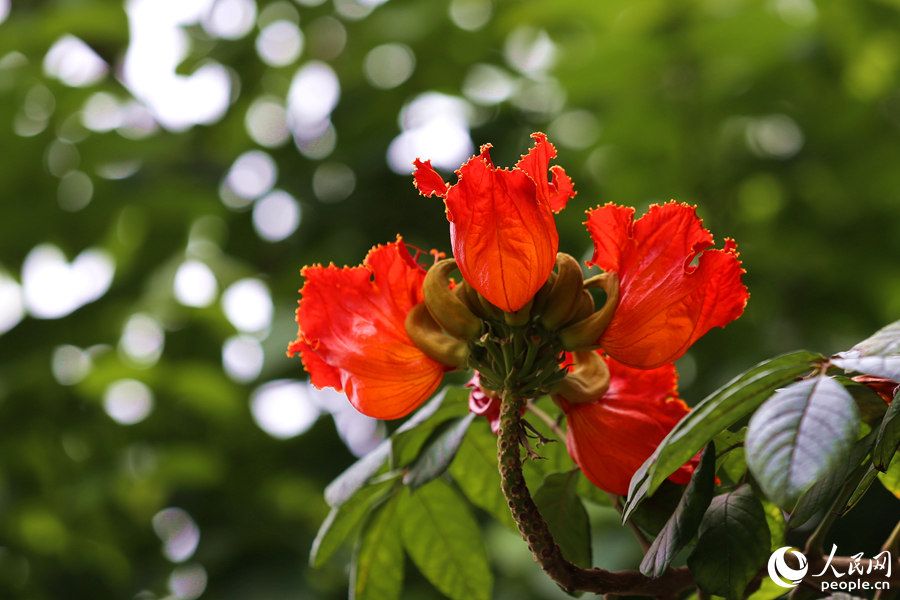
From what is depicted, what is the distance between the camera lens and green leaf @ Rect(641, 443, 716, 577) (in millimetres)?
705

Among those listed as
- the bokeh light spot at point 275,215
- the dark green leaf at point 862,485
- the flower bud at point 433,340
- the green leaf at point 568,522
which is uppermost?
Answer: the dark green leaf at point 862,485

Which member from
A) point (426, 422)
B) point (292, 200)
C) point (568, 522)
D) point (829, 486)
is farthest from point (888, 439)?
point (292, 200)

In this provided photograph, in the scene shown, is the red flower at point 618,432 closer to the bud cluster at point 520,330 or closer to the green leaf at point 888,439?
the bud cluster at point 520,330

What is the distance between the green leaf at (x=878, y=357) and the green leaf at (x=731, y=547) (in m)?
0.12

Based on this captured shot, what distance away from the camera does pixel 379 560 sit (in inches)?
39.3

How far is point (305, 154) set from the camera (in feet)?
8.04

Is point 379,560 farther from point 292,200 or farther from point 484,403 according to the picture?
point 292,200

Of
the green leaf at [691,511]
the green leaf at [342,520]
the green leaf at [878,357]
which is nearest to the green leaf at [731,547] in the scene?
the green leaf at [691,511]

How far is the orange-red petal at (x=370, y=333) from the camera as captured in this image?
84cm

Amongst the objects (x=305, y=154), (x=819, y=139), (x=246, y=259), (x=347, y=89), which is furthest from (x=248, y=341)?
(x=819, y=139)

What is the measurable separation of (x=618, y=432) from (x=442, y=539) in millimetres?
278

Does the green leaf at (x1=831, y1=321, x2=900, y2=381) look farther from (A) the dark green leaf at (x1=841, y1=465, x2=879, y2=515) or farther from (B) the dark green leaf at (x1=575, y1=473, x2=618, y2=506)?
(B) the dark green leaf at (x1=575, y1=473, x2=618, y2=506)

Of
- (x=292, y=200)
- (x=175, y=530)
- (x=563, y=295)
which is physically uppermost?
(x=563, y=295)

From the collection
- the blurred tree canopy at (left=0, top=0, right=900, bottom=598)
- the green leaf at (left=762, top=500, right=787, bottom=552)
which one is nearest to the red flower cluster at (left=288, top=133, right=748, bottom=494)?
the green leaf at (left=762, top=500, right=787, bottom=552)
